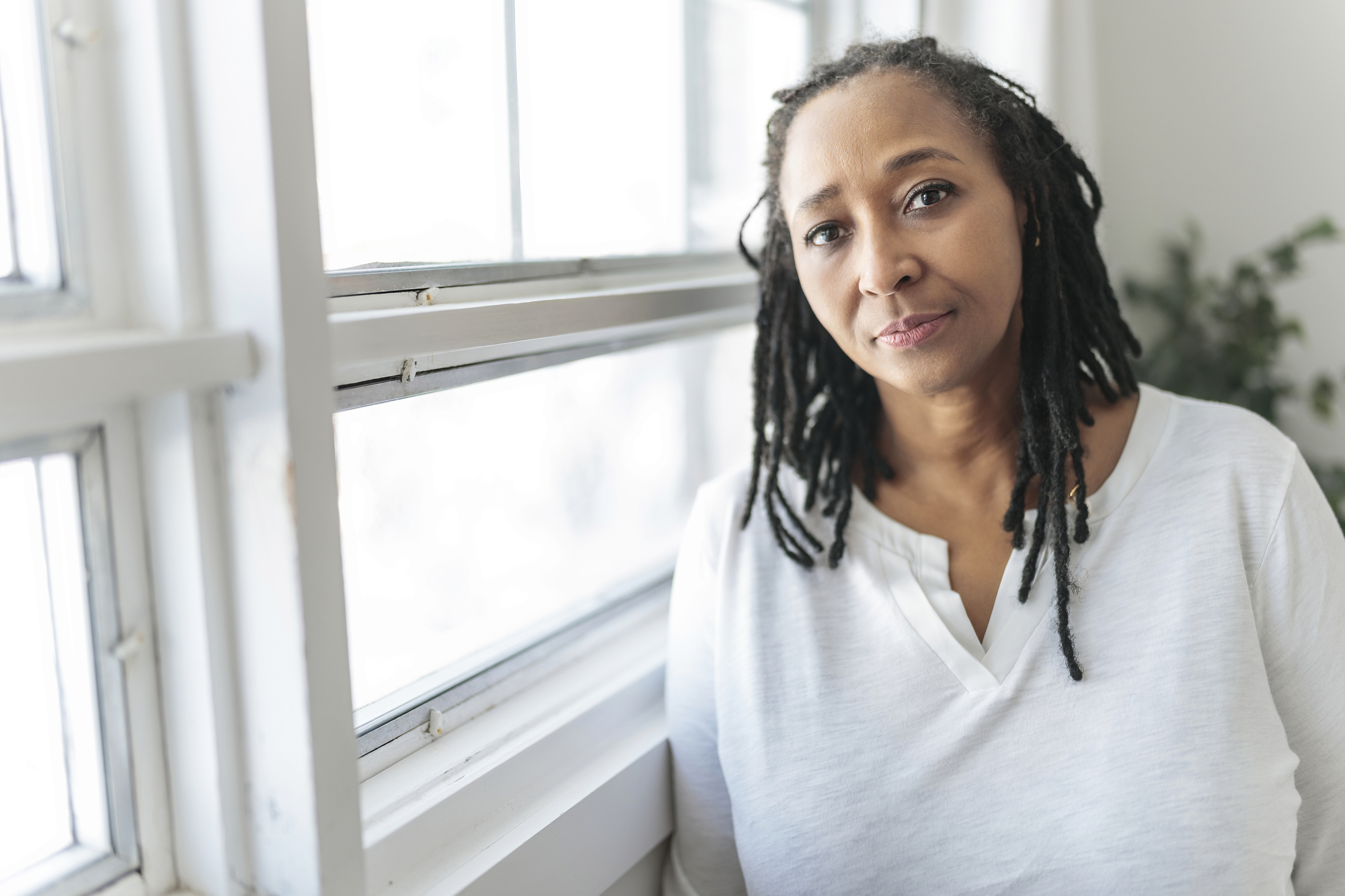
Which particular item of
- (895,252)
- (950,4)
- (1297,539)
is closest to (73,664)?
(895,252)

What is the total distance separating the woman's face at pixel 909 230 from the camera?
37.4 inches

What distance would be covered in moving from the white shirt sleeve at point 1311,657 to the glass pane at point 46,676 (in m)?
1.03

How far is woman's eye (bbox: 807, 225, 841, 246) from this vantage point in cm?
101

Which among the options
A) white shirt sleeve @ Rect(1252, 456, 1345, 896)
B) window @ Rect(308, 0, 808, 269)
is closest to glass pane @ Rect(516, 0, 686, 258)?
window @ Rect(308, 0, 808, 269)

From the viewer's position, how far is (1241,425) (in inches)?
39.5

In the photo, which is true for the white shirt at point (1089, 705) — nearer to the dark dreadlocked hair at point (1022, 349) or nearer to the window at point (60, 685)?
the dark dreadlocked hair at point (1022, 349)

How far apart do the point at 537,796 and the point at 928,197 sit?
0.72 metres

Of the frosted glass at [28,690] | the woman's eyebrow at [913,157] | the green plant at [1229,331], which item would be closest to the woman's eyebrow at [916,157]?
the woman's eyebrow at [913,157]

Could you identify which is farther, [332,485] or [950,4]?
[950,4]

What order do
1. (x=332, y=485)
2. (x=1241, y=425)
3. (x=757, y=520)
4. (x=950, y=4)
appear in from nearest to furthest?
(x=332, y=485)
(x=1241, y=425)
(x=757, y=520)
(x=950, y=4)

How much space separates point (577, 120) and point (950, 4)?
28.8 inches

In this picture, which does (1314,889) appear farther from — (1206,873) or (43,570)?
(43,570)

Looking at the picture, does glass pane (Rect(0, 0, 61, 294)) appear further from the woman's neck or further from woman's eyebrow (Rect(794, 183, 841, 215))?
the woman's neck

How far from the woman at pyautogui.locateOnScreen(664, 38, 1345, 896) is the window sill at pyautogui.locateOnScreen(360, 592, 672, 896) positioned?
0.07 metres
